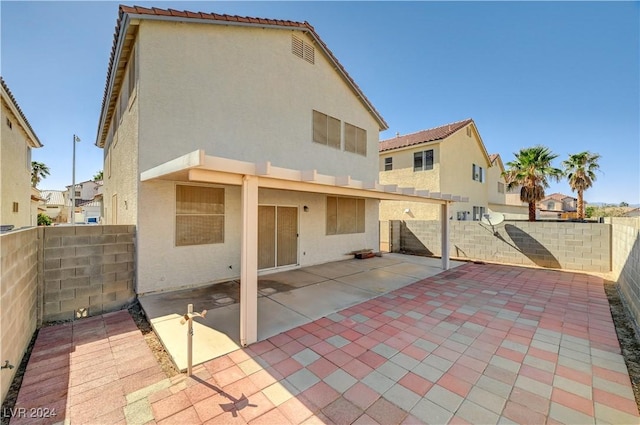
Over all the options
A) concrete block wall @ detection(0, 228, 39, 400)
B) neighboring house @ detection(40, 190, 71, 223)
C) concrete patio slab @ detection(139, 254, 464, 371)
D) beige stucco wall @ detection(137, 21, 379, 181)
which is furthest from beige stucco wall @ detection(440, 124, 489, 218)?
neighboring house @ detection(40, 190, 71, 223)

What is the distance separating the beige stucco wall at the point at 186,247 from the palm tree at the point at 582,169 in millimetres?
24121

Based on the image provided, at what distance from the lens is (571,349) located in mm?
4301

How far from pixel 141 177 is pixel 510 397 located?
25.2 feet

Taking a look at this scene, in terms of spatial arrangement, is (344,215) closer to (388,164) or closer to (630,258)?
(630,258)

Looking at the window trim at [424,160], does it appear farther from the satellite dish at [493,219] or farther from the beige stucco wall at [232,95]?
the beige stucco wall at [232,95]

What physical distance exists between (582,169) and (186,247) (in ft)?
95.5

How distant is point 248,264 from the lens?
14.5 feet

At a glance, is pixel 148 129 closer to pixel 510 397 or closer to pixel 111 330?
pixel 111 330

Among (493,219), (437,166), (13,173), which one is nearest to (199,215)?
(13,173)

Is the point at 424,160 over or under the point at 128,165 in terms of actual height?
over

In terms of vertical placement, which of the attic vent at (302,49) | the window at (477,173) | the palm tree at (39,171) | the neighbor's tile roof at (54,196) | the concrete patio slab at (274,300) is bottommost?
the concrete patio slab at (274,300)

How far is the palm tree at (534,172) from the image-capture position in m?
17.5

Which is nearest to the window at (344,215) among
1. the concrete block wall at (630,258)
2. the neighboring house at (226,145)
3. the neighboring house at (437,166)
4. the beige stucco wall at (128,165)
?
the neighboring house at (226,145)

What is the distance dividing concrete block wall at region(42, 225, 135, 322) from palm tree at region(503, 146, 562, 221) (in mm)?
22202
